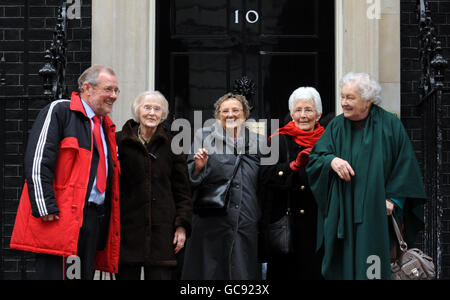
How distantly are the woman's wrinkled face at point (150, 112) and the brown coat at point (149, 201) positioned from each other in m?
0.10

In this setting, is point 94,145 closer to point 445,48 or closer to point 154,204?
point 154,204

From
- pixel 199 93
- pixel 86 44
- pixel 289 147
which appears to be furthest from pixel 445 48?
pixel 86 44

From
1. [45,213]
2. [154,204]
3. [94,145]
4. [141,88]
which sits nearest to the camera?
[45,213]

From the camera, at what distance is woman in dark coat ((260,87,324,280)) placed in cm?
541

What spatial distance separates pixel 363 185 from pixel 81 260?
188 cm

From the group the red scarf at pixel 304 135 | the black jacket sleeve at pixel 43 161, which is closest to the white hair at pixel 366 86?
the red scarf at pixel 304 135

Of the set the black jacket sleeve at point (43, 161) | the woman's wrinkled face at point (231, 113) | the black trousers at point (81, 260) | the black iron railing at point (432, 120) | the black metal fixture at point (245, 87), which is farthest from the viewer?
the black metal fixture at point (245, 87)

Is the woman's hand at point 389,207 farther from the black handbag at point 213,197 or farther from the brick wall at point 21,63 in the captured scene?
the brick wall at point 21,63

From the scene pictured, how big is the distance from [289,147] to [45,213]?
1832 mm

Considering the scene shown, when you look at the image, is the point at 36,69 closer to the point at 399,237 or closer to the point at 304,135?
the point at 304,135

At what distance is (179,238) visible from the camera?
539cm

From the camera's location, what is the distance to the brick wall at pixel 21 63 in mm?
7719

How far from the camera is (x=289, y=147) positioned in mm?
5527

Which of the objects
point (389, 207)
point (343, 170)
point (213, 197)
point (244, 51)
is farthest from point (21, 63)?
point (389, 207)
